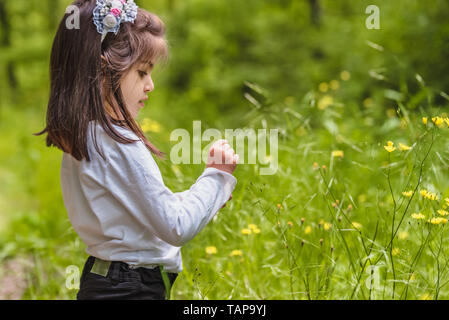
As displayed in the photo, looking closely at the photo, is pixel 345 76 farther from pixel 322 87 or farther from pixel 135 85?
pixel 135 85

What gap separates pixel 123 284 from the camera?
1.24 metres

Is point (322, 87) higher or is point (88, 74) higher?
point (322, 87)

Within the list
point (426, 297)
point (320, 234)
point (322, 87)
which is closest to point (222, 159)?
point (320, 234)

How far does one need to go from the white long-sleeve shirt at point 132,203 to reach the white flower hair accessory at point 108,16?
246 mm

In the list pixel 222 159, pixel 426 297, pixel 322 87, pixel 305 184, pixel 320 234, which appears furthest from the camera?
pixel 322 87

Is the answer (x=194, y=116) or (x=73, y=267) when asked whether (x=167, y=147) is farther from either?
(x=194, y=116)

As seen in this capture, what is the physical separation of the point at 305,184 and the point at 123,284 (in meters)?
1.22

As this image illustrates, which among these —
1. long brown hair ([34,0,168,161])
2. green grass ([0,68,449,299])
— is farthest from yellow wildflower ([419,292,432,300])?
long brown hair ([34,0,168,161])

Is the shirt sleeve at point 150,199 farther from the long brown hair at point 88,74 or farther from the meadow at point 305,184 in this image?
the meadow at point 305,184

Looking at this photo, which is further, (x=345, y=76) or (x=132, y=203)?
(x=345, y=76)

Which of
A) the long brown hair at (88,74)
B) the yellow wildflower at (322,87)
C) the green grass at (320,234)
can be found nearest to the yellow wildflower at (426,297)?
the green grass at (320,234)

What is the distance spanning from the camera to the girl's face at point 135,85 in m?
1.27

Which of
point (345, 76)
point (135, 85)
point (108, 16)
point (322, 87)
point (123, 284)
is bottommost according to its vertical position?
point (123, 284)
